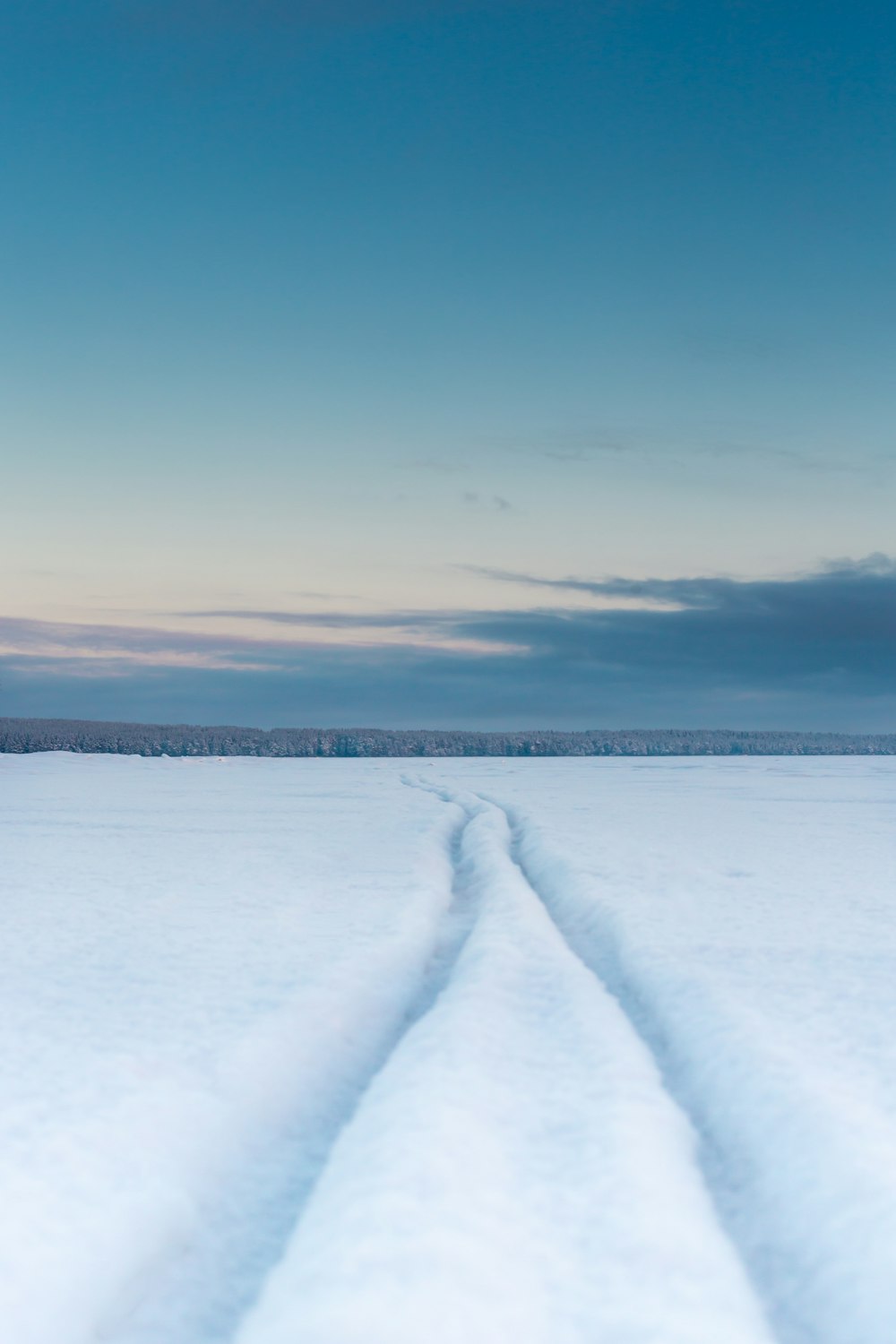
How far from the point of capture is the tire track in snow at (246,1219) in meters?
2.94

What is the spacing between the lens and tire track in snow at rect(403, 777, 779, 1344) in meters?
3.04

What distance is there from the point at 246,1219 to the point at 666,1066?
2.08 meters

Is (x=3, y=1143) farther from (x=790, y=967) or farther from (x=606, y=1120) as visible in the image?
(x=790, y=967)

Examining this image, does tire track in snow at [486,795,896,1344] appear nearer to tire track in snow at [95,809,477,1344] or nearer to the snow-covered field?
the snow-covered field

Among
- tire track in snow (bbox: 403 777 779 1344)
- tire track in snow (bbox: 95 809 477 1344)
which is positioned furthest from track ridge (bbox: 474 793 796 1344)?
tire track in snow (bbox: 95 809 477 1344)

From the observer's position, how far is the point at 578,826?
13711mm

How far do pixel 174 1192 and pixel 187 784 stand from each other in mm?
21239

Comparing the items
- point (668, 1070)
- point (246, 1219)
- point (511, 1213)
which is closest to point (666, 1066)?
point (668, 1070)

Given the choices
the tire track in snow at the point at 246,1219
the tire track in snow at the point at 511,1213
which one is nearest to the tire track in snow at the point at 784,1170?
the tire track in snow at the point at 511,1213

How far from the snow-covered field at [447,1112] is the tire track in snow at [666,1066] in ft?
0.06

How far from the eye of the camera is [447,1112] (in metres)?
3.88

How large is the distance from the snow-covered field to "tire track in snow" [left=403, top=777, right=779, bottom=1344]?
2cm

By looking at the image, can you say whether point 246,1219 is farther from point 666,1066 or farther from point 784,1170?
point 666,1066

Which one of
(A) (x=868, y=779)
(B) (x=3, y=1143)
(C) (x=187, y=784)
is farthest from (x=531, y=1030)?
(A) (x=868, y=779)
